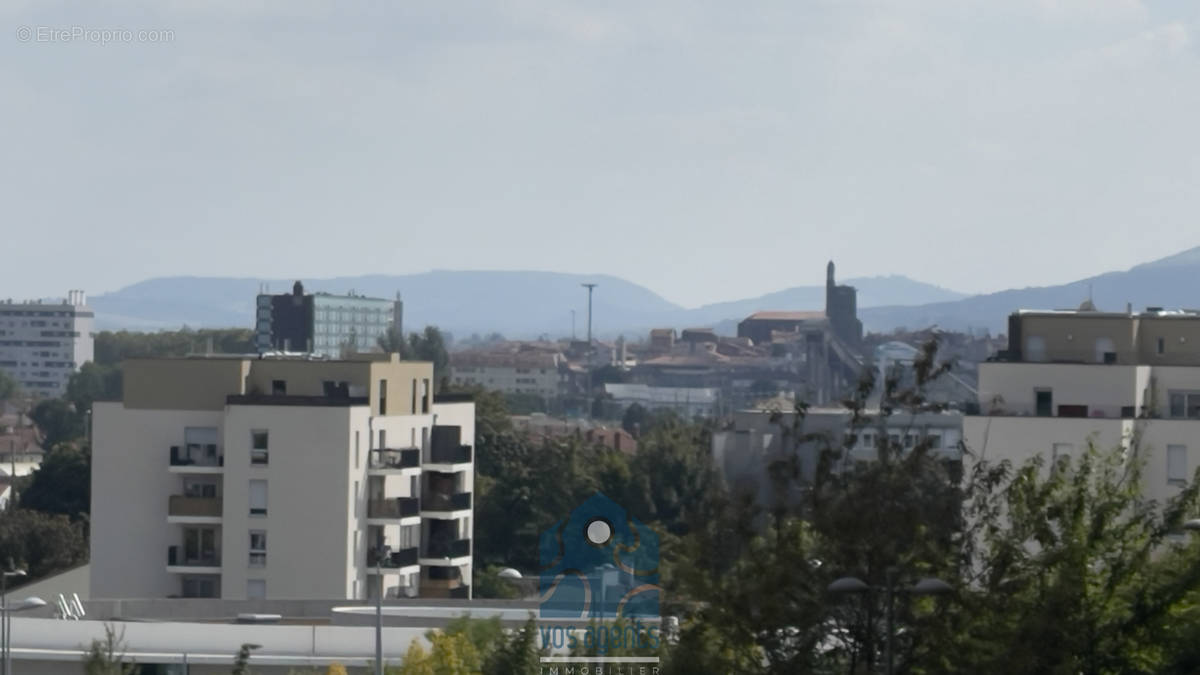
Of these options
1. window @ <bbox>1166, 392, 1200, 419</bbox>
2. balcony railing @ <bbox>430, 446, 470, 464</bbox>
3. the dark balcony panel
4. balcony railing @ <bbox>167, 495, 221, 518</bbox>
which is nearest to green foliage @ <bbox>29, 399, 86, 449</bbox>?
the dark balcony panel

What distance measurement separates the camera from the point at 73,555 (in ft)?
207

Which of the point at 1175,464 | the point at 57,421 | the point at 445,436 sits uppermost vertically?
the point at 1175,464

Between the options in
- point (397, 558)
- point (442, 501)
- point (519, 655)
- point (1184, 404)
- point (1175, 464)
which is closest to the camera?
point (519, 655)

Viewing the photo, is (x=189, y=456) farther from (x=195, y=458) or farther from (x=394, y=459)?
(x=394, y=459)

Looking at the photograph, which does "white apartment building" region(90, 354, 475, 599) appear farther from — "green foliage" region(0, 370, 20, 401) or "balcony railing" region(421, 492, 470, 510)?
"green foliage" region(0, 370, 20, 401)

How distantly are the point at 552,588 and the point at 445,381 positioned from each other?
2117 inches

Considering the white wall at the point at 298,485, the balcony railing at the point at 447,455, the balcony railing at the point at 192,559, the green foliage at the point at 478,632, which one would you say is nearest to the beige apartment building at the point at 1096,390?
the white wall at the point at 298,485

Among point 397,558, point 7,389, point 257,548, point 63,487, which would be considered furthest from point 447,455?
point 7,389

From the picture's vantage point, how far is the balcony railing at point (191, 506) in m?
47.2

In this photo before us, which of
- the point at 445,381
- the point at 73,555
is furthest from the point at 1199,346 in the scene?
the point at 445,381

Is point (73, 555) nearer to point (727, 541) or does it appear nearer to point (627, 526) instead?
point (627, 526)

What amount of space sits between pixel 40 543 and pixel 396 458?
17.3 metres

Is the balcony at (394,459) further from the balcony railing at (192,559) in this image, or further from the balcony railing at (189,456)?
the balcony railing at (192,559)

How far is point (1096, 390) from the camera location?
41156 mm
